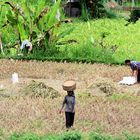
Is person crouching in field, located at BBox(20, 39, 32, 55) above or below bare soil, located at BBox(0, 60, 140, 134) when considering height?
above

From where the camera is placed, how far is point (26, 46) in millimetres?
14938

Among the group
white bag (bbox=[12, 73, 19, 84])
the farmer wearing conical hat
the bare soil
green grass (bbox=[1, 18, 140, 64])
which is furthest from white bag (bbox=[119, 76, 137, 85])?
the farmer wearing conical hat

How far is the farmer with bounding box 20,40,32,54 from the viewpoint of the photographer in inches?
582

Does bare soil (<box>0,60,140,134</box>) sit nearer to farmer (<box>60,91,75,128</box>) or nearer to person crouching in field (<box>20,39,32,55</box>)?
farmer (<box>60,91,75,128</box>)

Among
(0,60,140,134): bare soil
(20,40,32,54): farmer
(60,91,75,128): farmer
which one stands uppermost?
(20,40,32,54): farmer

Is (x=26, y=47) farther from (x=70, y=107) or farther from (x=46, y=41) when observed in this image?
(x=70, y=107)

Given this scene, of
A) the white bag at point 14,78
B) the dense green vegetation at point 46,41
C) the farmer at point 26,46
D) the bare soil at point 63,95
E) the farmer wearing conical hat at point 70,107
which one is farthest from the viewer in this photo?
the dense green vegetation at point 46,41

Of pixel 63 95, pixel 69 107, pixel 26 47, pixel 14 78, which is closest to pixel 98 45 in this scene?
pixel 26 47

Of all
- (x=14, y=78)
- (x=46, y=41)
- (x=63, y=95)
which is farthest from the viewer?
(x=46, y=41)

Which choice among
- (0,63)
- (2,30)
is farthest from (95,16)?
(0,63)

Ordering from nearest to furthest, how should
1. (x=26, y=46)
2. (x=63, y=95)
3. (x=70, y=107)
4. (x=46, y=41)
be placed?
1. (x=70, y=107)
2. (x=63, y=95)
3. (x=26, y=46)
4. (x=46, y=41)

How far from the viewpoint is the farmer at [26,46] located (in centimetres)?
1478

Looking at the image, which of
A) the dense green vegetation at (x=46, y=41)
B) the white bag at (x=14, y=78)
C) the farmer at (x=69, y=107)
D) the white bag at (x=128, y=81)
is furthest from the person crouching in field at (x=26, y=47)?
the farmer at (x=69, y=107)

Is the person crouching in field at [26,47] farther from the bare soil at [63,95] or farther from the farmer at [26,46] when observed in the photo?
the bare soil at [63,95]
